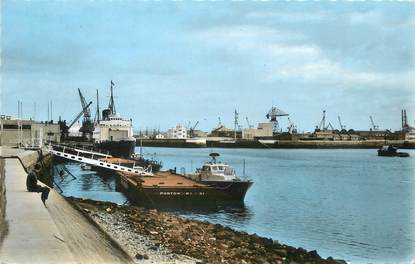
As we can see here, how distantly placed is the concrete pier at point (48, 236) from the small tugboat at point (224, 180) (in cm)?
1846

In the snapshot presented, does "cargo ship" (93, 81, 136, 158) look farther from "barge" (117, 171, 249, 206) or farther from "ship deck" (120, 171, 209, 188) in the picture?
"barge" (117, 171, 249, 206)

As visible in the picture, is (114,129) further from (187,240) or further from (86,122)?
(187,240)

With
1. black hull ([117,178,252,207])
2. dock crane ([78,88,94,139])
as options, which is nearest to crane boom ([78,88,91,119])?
dock crane ([78,88,94,139])

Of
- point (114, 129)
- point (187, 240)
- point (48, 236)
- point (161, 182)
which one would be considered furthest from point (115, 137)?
point (48, 236)

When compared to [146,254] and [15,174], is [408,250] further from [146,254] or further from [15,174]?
[15,174]

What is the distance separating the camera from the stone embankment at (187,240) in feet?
50.3

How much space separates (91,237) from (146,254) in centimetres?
149

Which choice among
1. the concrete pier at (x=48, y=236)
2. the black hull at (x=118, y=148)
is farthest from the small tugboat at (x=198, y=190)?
the black hull at (x=118, y=148)

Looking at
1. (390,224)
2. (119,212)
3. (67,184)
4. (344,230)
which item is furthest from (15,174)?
(67,184)

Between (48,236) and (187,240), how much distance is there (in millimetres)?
6585

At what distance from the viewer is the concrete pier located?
32.6 feet

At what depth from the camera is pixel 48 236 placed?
11.4 meters

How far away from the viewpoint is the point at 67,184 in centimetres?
5300

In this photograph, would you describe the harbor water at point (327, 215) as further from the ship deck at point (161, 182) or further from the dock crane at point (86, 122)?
the dock crane at point (86, 122)
